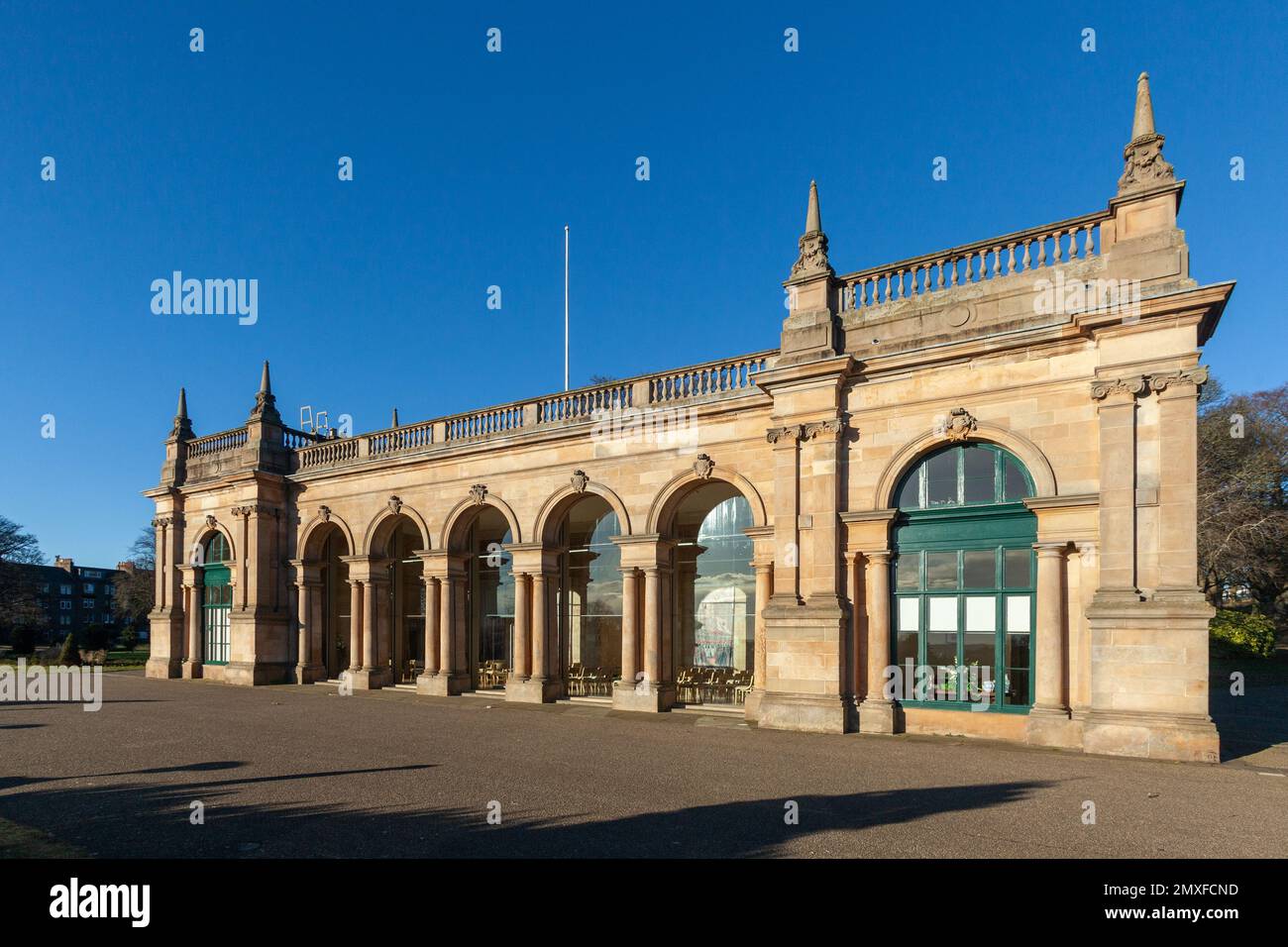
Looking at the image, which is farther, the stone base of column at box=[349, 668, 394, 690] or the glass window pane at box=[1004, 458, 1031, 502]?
the stone base of column at box=[349, 668, 394, 690]

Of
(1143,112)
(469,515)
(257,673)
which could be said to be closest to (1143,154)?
(1143,112)

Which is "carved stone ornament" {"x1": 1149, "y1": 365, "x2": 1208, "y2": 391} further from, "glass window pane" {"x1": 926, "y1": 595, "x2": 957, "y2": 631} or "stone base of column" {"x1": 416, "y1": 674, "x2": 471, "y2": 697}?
"stone base of column" {"x1": 416, "y1": 674, "x2": 471, "y2": 697}

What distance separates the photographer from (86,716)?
17.3 m

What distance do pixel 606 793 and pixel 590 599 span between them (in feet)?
45.6

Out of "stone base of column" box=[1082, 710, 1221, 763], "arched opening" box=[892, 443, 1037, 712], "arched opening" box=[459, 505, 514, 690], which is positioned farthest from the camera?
"arched opening" box=[459, 505, 514, 690]

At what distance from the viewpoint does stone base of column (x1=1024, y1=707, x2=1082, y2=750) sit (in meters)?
12.6

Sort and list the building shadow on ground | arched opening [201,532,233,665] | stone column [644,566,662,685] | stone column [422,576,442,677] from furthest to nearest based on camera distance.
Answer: arched opening [201,532,233,665] → stone column [422,576,442,677] → stone column [644,566,662,685] → the building shadow on ground

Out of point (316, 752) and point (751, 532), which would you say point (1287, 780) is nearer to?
point (751, 532)

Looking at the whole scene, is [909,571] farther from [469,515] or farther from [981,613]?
[469,515]

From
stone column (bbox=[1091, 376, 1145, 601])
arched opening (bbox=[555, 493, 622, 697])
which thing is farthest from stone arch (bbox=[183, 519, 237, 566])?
stone column (bbox=[1091, 376, 1145, 601])

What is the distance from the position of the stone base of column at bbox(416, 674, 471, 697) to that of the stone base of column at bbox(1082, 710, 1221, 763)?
16059 mm
